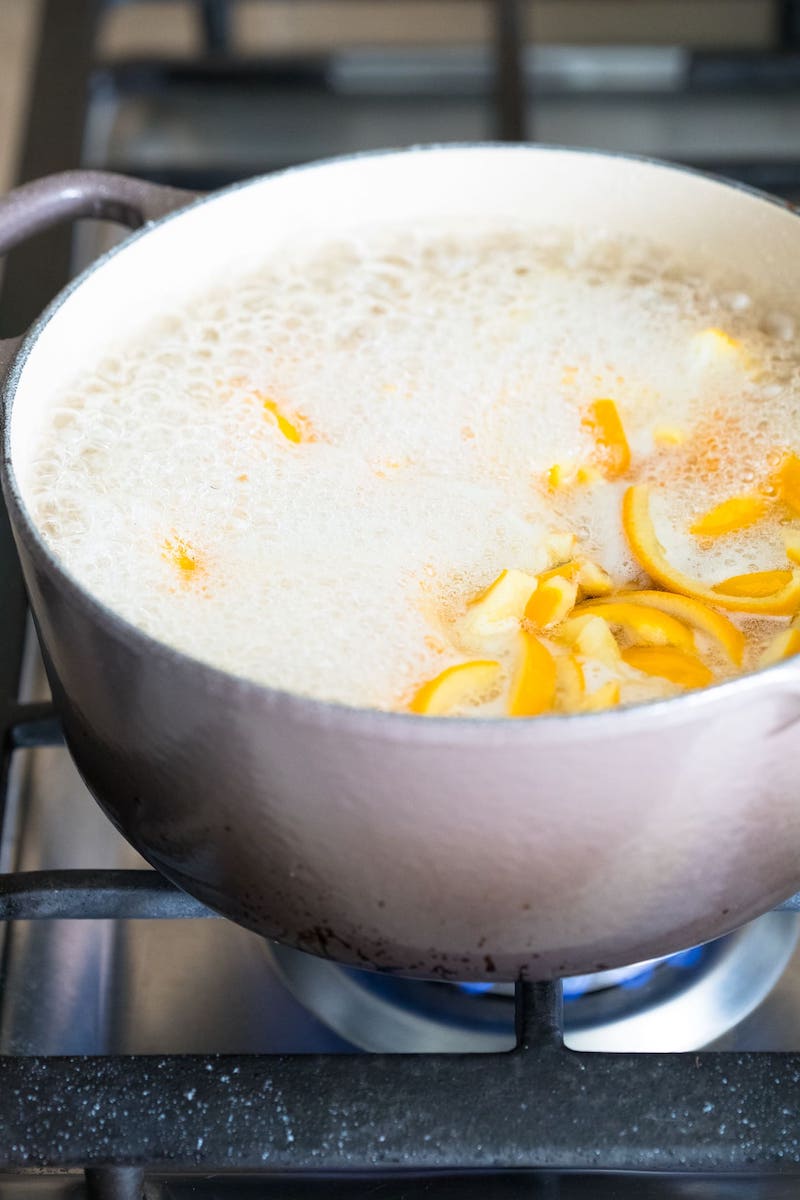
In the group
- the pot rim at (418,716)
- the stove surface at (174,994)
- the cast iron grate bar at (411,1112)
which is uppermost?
the pot rim at (418,716)

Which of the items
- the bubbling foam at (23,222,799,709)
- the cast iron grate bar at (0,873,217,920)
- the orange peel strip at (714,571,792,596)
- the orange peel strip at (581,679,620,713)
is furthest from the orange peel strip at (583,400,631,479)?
the cast iron grate bar at (0,873,217,920)

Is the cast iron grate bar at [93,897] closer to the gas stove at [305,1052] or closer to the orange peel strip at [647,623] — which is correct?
the gas stove at [305,1052]

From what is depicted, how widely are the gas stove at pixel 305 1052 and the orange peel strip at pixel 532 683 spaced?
9 cm

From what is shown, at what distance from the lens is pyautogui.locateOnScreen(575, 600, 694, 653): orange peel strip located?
64 cm

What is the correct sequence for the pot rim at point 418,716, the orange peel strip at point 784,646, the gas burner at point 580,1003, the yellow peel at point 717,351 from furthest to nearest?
the yellow peel at point 717,351 < the gas burner at point 580,1003 < the orange peel strip at point 784,646 < the pot rim at point 418,716

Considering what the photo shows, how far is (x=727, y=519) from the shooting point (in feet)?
2.40

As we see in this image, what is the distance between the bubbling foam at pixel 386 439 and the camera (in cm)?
67

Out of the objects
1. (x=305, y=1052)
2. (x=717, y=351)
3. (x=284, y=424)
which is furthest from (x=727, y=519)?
(x=305, y=1052)

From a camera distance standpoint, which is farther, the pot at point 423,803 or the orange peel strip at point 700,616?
the orange peel strip at point 700,616

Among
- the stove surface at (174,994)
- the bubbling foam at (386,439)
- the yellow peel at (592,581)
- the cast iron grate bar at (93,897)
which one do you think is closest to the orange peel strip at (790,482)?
the bubbling foam at (386,439)

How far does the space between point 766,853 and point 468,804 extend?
0.15 m

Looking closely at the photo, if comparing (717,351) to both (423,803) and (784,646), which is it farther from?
(423,803)

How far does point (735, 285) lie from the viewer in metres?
0.88

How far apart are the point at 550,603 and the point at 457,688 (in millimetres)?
84
